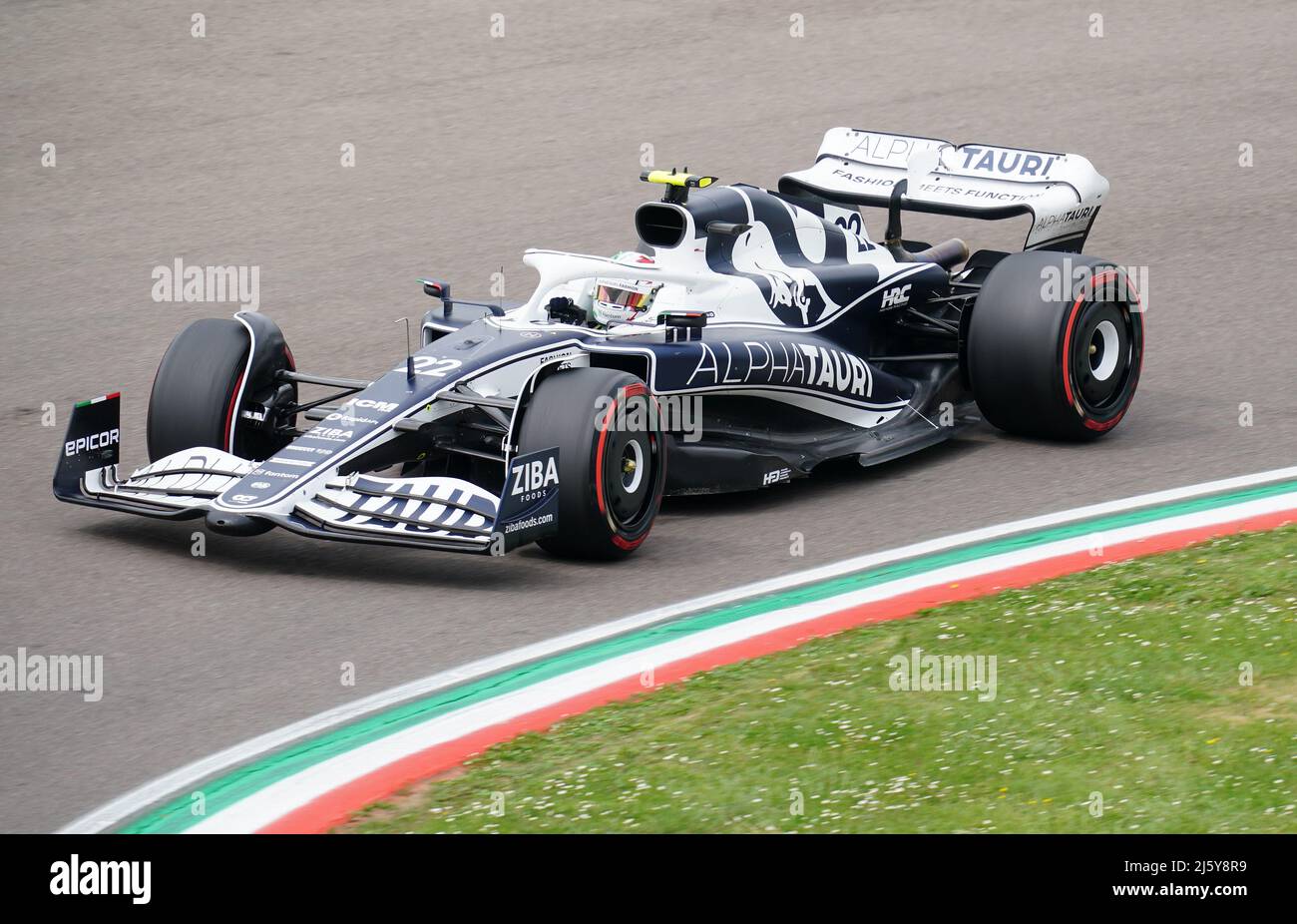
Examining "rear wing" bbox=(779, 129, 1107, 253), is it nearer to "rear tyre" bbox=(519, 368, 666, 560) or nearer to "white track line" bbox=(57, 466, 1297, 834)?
"white track line" bbox=(57, 466, 1297, 834)

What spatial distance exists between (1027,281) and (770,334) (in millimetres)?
1393

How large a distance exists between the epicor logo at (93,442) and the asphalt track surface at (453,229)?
42 centimetres

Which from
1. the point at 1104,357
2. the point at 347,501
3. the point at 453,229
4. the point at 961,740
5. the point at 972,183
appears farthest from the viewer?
the point at 453,229

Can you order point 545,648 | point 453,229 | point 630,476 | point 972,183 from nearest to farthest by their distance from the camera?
point 545,648 < point 630,476 < point 972,183 < point 453,229

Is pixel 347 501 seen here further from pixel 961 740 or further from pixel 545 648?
pixel 961 740

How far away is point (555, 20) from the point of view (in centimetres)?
1956

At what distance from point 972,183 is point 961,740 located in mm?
A: 5595

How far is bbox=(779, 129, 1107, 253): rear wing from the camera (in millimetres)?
11109

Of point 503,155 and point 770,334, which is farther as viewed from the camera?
point 503,155

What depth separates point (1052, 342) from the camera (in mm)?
9953

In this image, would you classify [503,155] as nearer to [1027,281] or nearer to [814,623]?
[1027,281]

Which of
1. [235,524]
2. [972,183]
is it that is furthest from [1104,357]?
[235,524]

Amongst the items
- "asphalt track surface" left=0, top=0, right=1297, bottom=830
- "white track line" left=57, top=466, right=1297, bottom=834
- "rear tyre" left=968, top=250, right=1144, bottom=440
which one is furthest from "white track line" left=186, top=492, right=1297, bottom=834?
"rear tyre" left=968, top=250, right=1144, bottom=440
